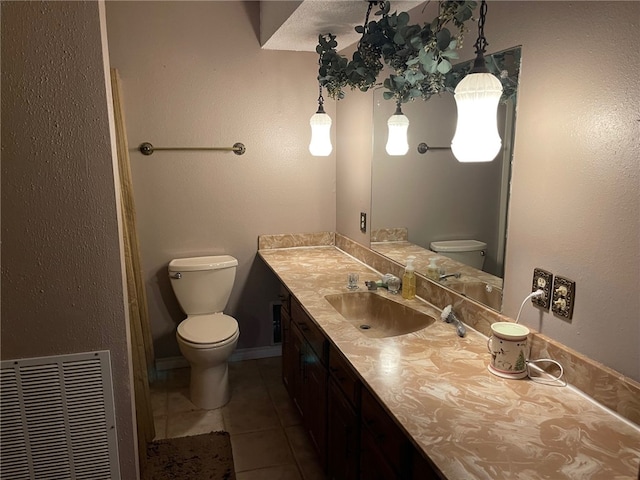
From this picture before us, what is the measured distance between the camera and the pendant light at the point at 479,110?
4.67ft

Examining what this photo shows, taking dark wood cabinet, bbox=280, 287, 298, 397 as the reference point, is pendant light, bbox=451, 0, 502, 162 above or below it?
above

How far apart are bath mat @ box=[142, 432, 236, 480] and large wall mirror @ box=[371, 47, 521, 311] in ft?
4.44

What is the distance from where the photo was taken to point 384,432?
55.9 inches

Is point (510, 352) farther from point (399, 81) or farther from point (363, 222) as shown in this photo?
point (363, 222)

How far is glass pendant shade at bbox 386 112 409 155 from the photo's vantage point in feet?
7.90

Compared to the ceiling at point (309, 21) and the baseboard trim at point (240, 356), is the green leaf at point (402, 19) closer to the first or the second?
the ceiling at point (309, 21)

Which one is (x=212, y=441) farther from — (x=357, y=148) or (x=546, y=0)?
(x=546, y=0)

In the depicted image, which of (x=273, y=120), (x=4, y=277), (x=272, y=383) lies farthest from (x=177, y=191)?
(x=4, y=277)

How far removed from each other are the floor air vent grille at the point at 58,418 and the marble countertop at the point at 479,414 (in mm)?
834

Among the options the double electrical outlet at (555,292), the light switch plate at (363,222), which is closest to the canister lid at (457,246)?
the double electrical outlet at (555,292)

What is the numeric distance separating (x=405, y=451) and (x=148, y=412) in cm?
165

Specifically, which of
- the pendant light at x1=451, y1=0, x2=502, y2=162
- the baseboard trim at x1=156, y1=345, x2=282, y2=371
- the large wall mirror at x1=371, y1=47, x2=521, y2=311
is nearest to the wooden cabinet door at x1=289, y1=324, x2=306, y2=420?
the large wall mirror at x1=371, y1=47, x2=521, y2=311

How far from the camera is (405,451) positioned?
1297 mm

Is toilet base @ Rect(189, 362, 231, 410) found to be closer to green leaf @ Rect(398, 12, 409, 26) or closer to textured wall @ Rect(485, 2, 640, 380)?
textured wall @ Rect(485, 2, 640, 380)
